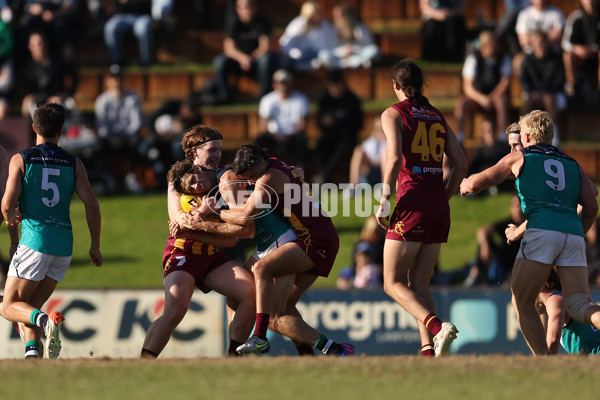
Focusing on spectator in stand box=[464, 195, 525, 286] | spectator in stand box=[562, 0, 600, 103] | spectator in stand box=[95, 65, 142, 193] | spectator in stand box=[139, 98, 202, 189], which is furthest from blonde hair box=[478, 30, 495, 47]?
spectator in stand box=[95, 65, 142, 193]

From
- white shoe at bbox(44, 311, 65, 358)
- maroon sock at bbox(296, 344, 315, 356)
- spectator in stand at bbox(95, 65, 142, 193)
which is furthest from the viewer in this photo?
spectator in stand at bbox(95, 65, 142, 193)

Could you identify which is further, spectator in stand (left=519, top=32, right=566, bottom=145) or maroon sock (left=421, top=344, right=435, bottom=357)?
spectator in stand (left=519, top=32, right=566, bottom=145)

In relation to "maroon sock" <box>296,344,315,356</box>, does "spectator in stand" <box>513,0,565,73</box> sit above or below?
above

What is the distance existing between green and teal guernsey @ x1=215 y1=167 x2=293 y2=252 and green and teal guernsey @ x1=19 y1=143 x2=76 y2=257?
131 cm

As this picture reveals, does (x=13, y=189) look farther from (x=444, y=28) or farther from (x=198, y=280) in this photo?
(x=444, y=28)

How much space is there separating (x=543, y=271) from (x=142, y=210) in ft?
33.1

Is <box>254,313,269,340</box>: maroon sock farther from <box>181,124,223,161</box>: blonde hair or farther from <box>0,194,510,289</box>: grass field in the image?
<box>0,194,510,289</box>: grass field

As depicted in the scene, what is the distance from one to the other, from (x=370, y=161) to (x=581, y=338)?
7.91m

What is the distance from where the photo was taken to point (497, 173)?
862 cm

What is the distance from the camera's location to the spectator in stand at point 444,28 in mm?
19156

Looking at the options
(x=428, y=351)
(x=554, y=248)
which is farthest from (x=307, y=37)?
(x=554, y=248)

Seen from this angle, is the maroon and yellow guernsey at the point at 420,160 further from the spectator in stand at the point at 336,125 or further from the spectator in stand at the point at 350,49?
the spectator in stand at the point at 350,49

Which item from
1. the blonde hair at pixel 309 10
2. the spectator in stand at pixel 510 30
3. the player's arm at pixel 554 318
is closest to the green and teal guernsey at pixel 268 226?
the player's arm at pixel 554 318

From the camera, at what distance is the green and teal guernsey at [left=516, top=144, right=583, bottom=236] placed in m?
8.61
